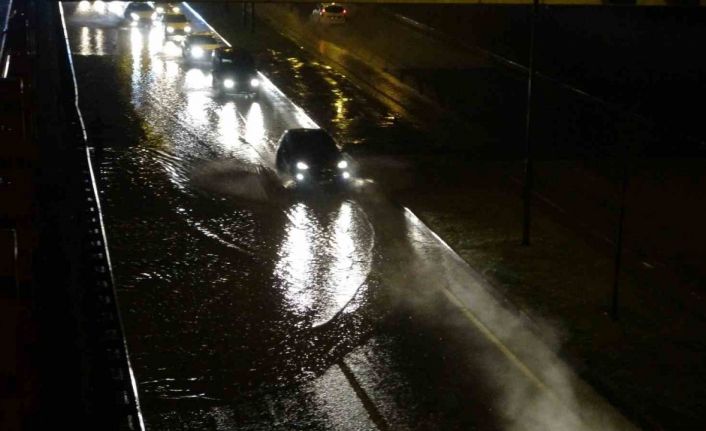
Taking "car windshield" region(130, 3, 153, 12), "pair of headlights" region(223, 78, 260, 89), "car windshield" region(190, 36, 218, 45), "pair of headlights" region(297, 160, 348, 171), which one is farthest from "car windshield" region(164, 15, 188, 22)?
"pair of headlights" region(297, 160, 348, 171)

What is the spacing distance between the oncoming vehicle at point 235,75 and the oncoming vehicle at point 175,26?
10.0 meters

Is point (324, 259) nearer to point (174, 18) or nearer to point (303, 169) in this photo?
point (303, 169)

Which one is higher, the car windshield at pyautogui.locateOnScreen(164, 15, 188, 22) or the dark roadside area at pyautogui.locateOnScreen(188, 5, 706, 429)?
the car windshield at pyautogui.locateOnScreen(164, 15, 188, 22)

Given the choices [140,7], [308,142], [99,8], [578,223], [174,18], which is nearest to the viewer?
[578,223]

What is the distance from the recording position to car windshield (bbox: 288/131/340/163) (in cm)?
2525

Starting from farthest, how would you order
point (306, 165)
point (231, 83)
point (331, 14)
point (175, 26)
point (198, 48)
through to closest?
point (331, 14)
point (175, 26)
point (198, 48)
point (231, 83)
point (306, 165)

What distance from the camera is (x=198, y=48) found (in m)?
41.5

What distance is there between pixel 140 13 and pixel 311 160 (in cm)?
2942

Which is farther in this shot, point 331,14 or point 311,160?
point 331,14

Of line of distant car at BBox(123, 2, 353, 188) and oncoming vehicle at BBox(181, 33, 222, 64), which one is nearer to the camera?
line of distant car at BBox(123, 2, 353, 188)

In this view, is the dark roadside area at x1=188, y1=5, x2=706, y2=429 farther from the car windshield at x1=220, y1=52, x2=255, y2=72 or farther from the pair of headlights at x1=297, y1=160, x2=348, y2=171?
the car windshield at x1=220, y1=52, x2=255, y2=72

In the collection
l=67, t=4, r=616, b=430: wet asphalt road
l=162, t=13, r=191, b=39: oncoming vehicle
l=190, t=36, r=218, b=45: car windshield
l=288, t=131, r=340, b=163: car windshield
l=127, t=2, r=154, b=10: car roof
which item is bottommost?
l=67, t=4, r=616, b=430: wet asphalt road

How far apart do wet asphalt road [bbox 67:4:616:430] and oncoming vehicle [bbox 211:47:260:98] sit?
17.8 ft

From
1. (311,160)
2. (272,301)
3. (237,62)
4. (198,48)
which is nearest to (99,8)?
(198,48)
